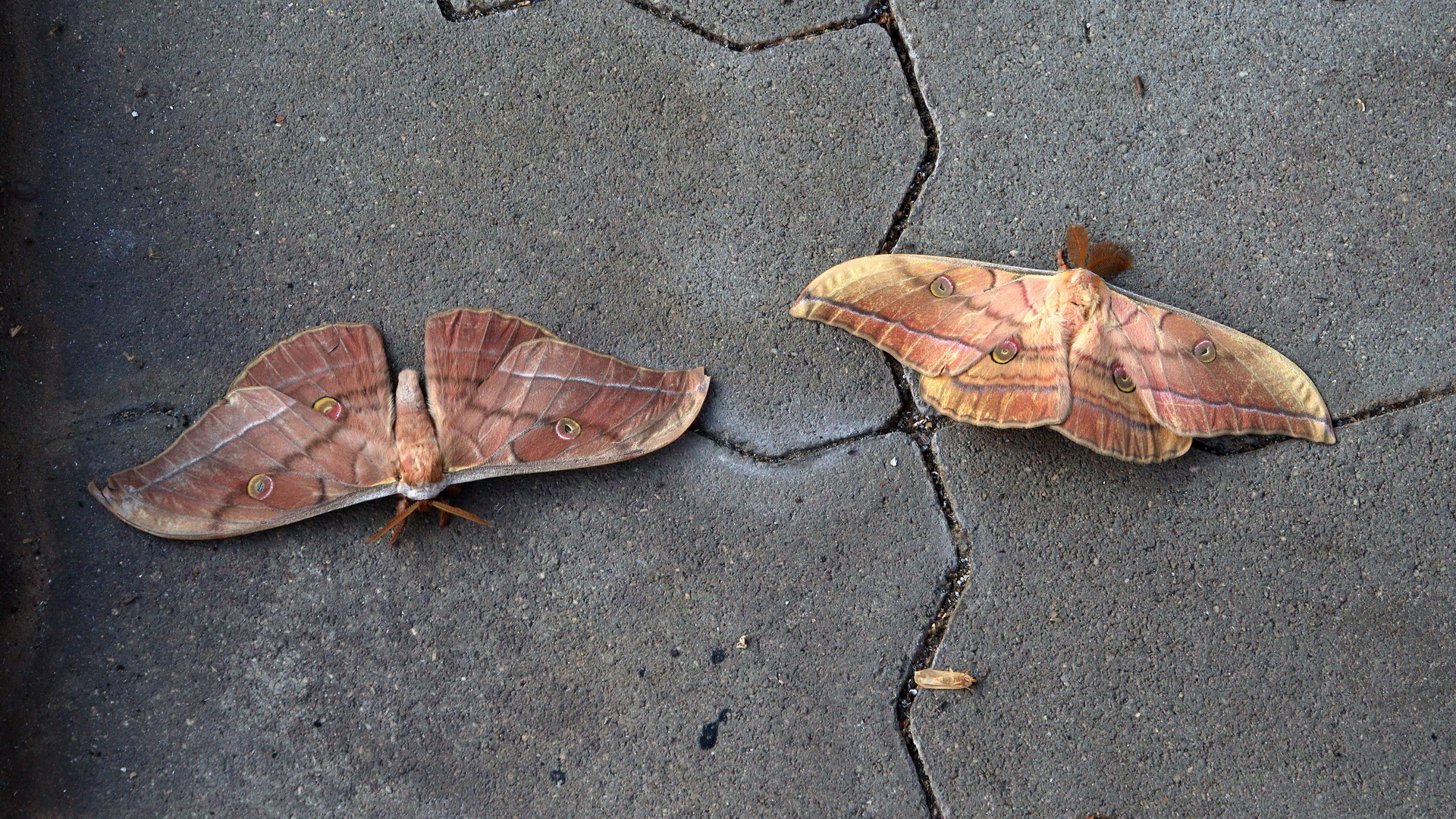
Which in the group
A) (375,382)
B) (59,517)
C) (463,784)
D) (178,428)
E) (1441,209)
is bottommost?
(463,784)

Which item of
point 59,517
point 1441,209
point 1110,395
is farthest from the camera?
point 1441,209

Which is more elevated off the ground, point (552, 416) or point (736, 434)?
point (552, 416)

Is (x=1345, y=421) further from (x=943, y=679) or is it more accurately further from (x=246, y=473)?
(x=246, y=473)

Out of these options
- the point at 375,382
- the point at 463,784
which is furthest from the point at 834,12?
the point at 463,784

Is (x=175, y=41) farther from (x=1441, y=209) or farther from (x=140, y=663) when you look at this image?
(x=1441, y=209)

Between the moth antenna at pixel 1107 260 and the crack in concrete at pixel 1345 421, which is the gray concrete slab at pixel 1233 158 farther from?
the moth antenna at pixel 1107 260

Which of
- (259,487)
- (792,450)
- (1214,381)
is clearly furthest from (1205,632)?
(259,487)
